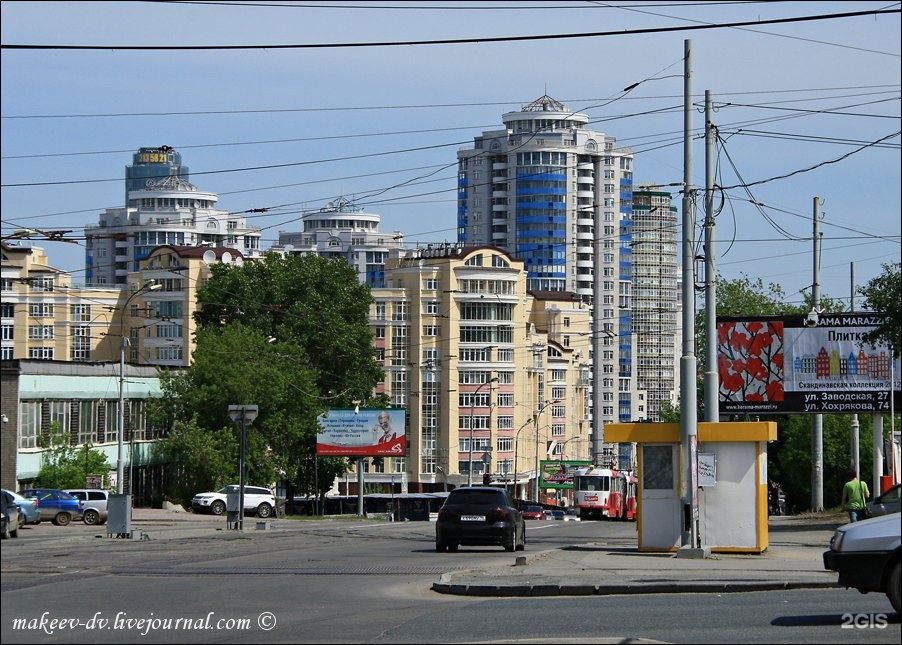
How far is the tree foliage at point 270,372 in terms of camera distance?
235 ft

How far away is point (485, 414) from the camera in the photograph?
433ft

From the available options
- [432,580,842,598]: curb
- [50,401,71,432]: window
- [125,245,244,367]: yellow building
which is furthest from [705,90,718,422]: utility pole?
[125,245,244,367]: yellow building

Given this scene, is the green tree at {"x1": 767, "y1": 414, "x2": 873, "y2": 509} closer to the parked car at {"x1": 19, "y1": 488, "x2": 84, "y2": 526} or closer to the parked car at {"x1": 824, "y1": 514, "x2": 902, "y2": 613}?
the parked car at {"x1": 19, "y1": 488, "x2": 84, "y2": 526}

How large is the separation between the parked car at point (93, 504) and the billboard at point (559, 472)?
5396cm

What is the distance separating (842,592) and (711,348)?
470 inches

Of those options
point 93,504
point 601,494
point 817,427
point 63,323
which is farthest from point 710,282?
point 63,323

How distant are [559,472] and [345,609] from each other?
98.5 metres

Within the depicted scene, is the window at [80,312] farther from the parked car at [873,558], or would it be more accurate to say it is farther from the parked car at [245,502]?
the parked car at [873,558]

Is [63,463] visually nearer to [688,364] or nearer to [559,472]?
[688,364]

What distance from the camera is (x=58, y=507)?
5156 centimetres

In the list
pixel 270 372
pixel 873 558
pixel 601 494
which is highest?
pixel 270 372

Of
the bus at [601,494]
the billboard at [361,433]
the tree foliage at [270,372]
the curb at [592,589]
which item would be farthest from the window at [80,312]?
the curb at [592,589]

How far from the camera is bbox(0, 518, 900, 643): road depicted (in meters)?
13.9

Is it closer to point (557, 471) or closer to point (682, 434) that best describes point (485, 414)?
point (557, 471)
